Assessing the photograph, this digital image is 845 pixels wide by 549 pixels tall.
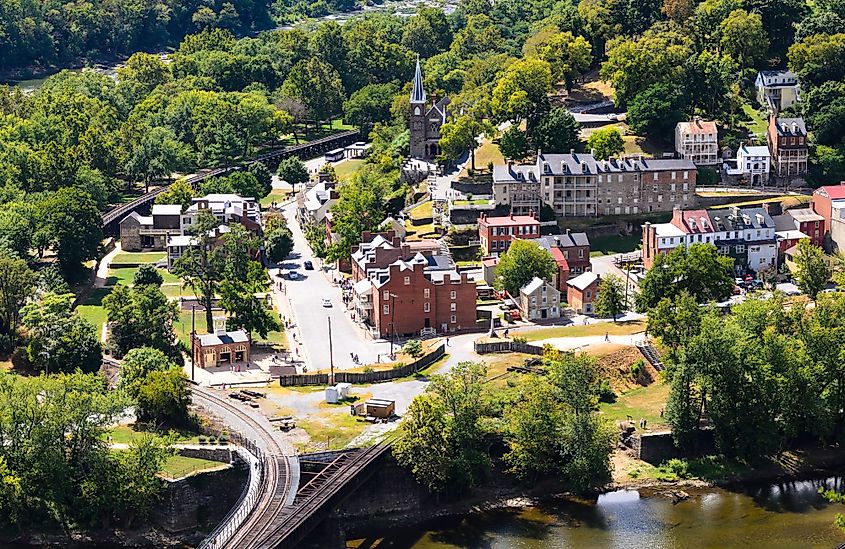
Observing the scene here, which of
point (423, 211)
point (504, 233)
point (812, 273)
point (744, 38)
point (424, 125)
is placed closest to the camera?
point (812, 273)

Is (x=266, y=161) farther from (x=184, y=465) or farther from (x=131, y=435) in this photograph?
(x=184, y=465)

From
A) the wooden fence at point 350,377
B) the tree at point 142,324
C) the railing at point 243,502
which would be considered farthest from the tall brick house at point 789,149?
the railing at point 243,502

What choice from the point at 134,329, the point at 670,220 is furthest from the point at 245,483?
the point at 670,220

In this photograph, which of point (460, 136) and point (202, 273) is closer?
point (202, 273)

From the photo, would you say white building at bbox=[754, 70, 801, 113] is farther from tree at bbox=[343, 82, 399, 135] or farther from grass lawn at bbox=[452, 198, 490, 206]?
tree at bbox=[343, 82, 399, 135]

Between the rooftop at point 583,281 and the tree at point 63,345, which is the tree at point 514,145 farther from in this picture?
the tree at point 63,345

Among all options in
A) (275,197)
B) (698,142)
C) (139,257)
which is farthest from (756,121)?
(139,257)

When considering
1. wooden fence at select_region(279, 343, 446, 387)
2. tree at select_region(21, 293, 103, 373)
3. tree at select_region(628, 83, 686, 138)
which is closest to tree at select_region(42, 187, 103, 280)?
tree at select_region(21, 293, 103, 373)
